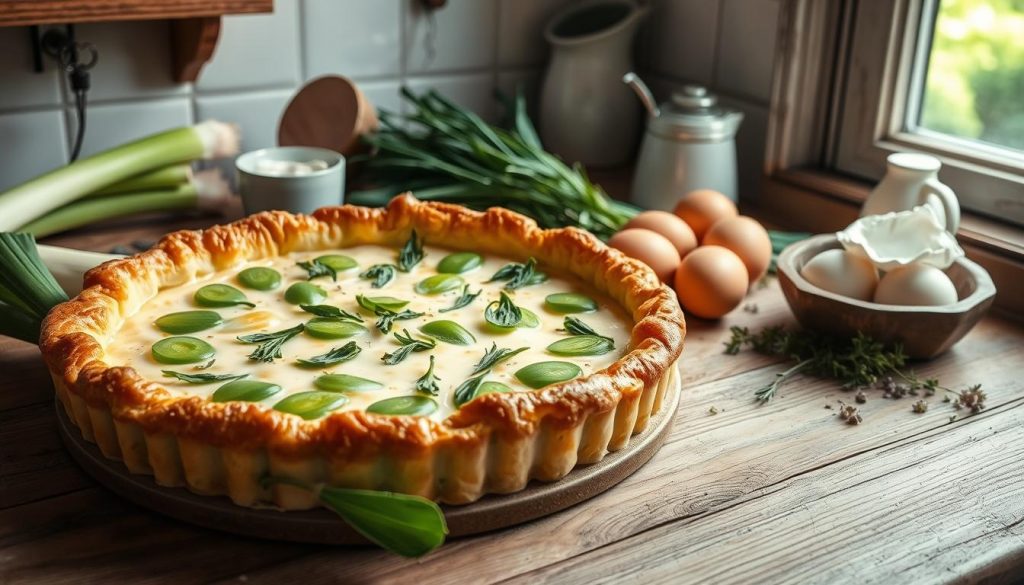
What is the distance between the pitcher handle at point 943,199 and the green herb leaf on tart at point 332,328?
84 cm

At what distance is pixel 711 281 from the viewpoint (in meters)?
1.38

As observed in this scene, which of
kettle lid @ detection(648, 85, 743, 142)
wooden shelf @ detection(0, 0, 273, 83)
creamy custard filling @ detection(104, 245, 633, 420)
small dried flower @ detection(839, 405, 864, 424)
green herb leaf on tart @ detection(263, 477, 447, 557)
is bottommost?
small dried flower @ detection(839, 405, 864, 424)

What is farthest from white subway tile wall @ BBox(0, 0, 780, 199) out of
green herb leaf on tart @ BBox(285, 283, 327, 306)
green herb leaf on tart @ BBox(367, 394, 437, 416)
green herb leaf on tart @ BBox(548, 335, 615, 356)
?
green herb leaf on tart @ BBox(367, 394, 437, 416)

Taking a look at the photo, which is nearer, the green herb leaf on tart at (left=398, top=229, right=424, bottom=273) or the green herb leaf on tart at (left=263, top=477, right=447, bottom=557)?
the green herb leaf on tart at (left=263, top=477, right=447, bottom=557)

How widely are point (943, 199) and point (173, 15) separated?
1.17m

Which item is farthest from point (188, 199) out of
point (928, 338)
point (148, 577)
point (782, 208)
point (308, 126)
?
point (928, 338)

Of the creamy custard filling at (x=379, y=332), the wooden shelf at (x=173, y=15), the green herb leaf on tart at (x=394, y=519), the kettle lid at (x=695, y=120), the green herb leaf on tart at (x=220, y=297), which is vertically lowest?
the green herb leaf on tart at (x=394, y=519)

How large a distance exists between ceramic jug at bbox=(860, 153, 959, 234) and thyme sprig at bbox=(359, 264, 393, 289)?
731 mm

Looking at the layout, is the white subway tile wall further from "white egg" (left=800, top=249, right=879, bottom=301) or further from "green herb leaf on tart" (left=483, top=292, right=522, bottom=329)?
"green herb leaf on tart" (left=483, top=292, right=522, bottom=329)

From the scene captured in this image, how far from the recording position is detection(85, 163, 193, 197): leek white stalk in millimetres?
1654

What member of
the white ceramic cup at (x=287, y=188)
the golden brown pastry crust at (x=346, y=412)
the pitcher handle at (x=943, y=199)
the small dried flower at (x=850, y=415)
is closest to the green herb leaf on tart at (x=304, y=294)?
the golden brown pastry crust at (x=346, y=412)

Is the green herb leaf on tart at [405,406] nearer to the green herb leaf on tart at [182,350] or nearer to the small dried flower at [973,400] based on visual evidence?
the green herb leaf on tart at [182,350]

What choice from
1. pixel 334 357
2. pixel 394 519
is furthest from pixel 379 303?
pixel 394 519

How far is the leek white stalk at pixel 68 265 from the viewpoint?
51.4 inches
